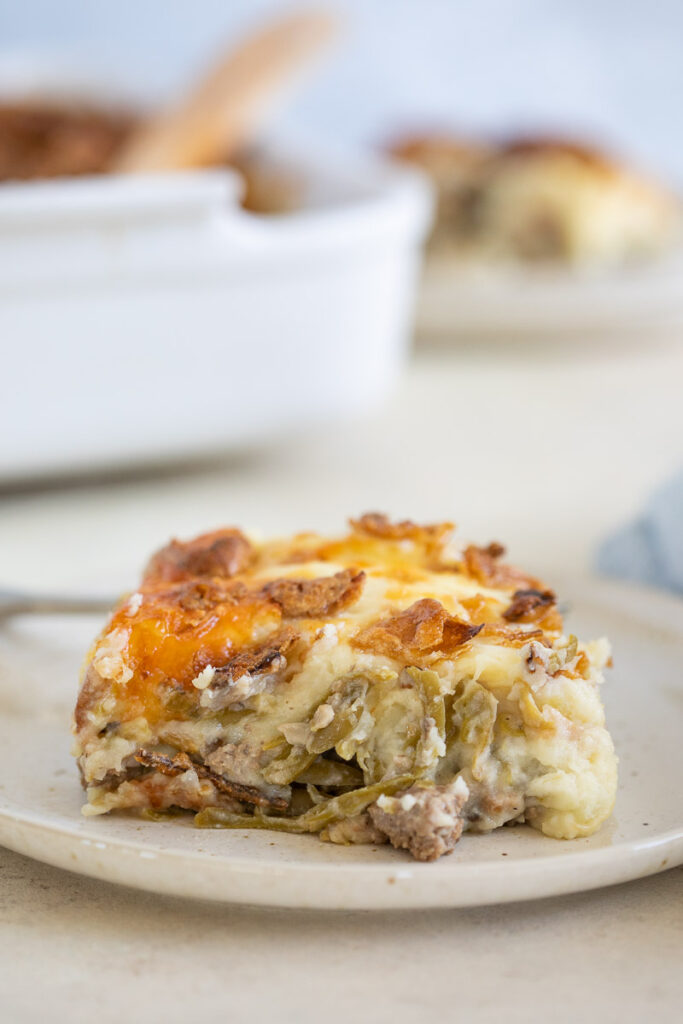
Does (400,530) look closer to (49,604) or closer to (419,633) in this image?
(419,633)

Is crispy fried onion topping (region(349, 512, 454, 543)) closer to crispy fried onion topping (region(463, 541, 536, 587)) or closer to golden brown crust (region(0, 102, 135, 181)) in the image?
crispy fried onion topping (region(463, 541, 536, 587))

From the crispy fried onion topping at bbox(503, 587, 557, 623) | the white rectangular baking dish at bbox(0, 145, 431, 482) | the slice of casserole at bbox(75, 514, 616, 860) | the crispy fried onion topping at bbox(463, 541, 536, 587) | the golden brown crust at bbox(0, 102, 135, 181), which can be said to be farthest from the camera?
the golden brown crust at bbox(0, 102, 135, 181)

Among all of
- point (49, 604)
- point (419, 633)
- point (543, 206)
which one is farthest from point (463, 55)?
point (419, 633)

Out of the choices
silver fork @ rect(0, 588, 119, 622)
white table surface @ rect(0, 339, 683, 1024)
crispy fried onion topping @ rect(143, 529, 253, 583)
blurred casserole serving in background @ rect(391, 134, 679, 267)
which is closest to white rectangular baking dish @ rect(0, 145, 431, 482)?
white table surface @ rect(0, 339, 683, 1024)

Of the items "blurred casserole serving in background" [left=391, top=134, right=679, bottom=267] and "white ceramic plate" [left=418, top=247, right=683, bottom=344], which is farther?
"blurred casserole serving in background" [left=391, top=134, right=679, bottom=267]

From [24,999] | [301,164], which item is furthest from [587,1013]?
[301,164]

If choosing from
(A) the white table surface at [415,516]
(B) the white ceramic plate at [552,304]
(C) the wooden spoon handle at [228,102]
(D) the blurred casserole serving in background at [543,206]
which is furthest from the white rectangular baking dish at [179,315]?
(D) the blurred casserole serving in background at [543,206]

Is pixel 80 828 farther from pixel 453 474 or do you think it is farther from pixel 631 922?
pixel 453 474
